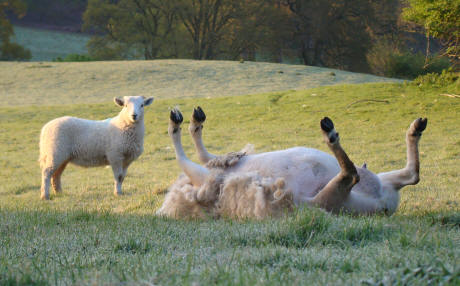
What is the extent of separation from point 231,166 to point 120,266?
2158 mm

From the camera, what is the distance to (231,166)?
15.2ft

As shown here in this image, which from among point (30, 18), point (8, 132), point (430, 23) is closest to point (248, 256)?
point (430, 23)

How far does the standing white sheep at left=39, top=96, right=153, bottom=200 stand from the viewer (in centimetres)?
843

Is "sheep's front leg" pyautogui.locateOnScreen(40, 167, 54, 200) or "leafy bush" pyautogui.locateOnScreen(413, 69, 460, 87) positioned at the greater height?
"leafy bush" pyautogui.locateOnScreen(413, 69, 460, 87)

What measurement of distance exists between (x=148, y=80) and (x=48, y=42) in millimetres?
33647

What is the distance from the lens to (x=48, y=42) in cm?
5694

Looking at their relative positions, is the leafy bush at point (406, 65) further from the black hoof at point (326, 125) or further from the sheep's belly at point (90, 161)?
the black hoof at point (326, 125)

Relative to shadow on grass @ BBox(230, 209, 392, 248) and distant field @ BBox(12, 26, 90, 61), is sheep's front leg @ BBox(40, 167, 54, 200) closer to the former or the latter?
Result: shadow on grass @ BBox(230, 209, 392, 248)

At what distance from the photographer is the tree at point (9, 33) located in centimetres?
4409

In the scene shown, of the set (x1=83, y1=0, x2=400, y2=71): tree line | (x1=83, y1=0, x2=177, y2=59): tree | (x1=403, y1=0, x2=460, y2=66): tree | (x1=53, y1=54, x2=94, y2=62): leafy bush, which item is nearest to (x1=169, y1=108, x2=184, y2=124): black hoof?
(x1=403, y1=0, x2=460, y2=66): tree

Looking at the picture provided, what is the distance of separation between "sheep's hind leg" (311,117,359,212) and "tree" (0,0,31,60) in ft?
151

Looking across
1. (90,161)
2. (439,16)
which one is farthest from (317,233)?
(439,16)

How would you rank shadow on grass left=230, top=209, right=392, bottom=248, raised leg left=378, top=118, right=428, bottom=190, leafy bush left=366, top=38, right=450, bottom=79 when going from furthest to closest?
leafy bush left=366, top=38, right=450, bottom=79 < raised leg left=378, top=118, right=428, bottom=190 < shadow on grass left=230, top=209, right=392, bottom=248

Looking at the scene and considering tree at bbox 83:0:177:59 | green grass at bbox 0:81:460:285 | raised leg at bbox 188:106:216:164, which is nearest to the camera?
green grass at bbox 0:81:460:285
